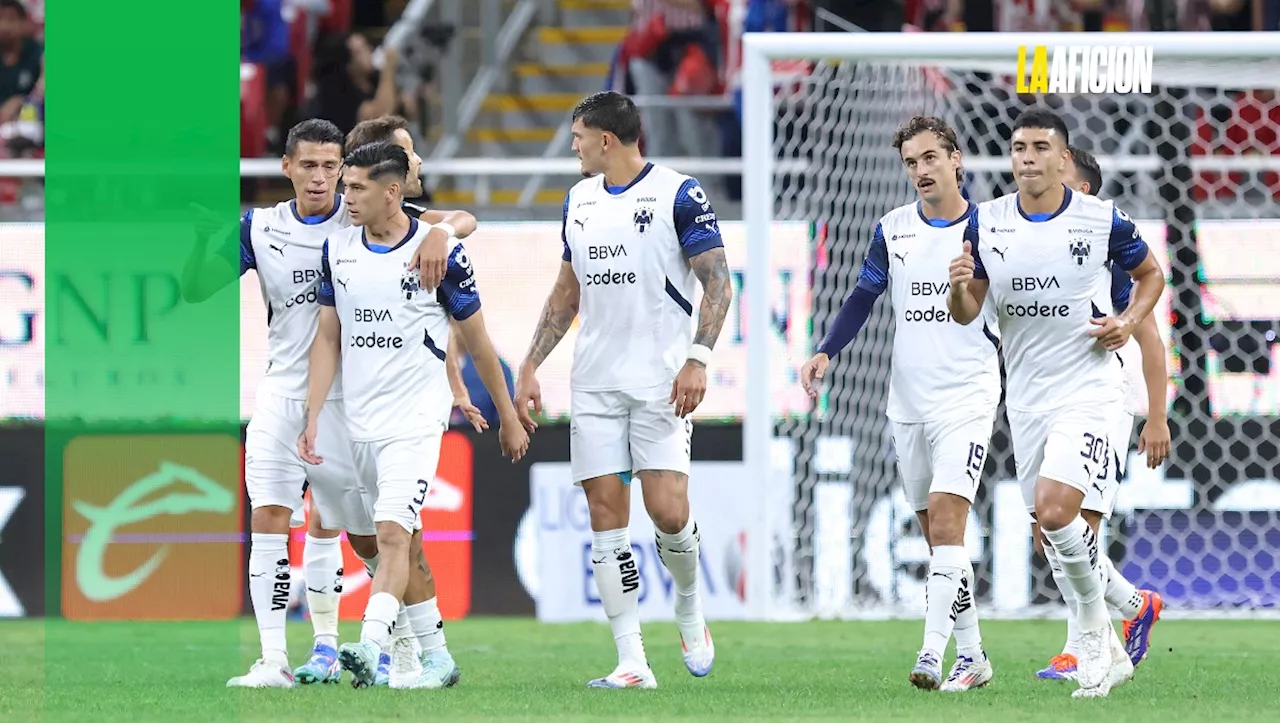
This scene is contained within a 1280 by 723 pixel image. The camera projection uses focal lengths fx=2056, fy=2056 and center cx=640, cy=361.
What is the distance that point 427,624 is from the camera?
8031mm

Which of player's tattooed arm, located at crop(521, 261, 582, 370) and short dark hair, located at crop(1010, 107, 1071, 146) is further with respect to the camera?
player's tattooed arm, located at crop(521, 261, 582, 370)

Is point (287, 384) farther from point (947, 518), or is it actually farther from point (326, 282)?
point (947, 518)

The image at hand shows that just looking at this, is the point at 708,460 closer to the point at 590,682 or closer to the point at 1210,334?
the point at 1210,334

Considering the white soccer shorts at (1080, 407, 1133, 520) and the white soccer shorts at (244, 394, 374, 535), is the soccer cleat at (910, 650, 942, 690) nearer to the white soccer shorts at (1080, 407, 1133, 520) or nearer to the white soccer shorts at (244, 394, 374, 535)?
the white soccer shorts at (1080, 407, 1133, 520)

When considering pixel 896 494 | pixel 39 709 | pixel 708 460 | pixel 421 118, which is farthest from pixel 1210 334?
pixel 39 709

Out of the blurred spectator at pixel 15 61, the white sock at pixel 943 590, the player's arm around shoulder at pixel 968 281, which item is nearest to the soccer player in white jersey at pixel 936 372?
the white sock at pixel 943 590

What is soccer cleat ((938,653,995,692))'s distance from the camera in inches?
311

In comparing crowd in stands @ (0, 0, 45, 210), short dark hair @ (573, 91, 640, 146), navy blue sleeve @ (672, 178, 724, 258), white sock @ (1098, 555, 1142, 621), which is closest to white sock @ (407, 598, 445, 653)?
navy blue sleeve @ (672, 178, 724, 258)

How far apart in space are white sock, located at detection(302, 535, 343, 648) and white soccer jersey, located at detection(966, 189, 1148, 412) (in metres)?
2.87

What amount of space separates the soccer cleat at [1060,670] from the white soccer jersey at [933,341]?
1148 mm

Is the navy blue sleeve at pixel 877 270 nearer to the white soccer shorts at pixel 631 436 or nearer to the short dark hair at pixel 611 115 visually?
the white soccer shorts at pixel 631 436

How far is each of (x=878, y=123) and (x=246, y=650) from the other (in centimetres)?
517

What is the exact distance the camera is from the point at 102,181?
24.2 feet

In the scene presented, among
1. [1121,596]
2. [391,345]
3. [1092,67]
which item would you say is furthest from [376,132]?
[1092,67]
